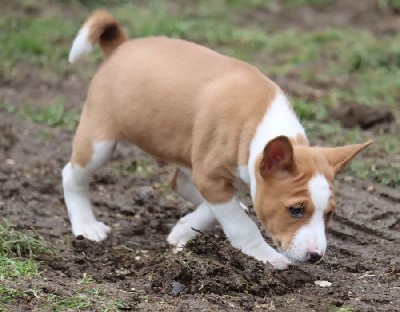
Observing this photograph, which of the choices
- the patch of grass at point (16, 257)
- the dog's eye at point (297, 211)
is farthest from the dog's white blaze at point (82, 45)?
the dog's eye at point (297, 211)

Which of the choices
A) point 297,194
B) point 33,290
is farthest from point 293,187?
point 33,290

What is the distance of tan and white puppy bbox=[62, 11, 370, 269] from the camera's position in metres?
5.91

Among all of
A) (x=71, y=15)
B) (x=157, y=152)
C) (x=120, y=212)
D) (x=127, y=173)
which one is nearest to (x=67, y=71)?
(x=71, y=15)

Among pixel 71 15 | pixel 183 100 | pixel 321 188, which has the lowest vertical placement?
pixel 321 188

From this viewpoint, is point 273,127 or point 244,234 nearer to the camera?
point 273,127

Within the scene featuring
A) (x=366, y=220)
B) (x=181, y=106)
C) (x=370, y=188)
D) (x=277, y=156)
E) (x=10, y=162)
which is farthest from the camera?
(x=10, y=162)

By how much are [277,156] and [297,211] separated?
34 centimetres

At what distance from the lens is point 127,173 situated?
342 inches

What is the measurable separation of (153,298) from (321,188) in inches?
45.9

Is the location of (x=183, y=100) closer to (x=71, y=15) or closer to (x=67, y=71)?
(x=67, y=71)

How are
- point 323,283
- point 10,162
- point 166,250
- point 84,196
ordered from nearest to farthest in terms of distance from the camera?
1. point 323,283
2. point 166,250
3. point 84,196
4. point 10,162

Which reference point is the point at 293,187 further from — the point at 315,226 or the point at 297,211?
the point at 315,226

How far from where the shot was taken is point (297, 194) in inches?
231

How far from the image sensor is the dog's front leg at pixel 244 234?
6.50 m
